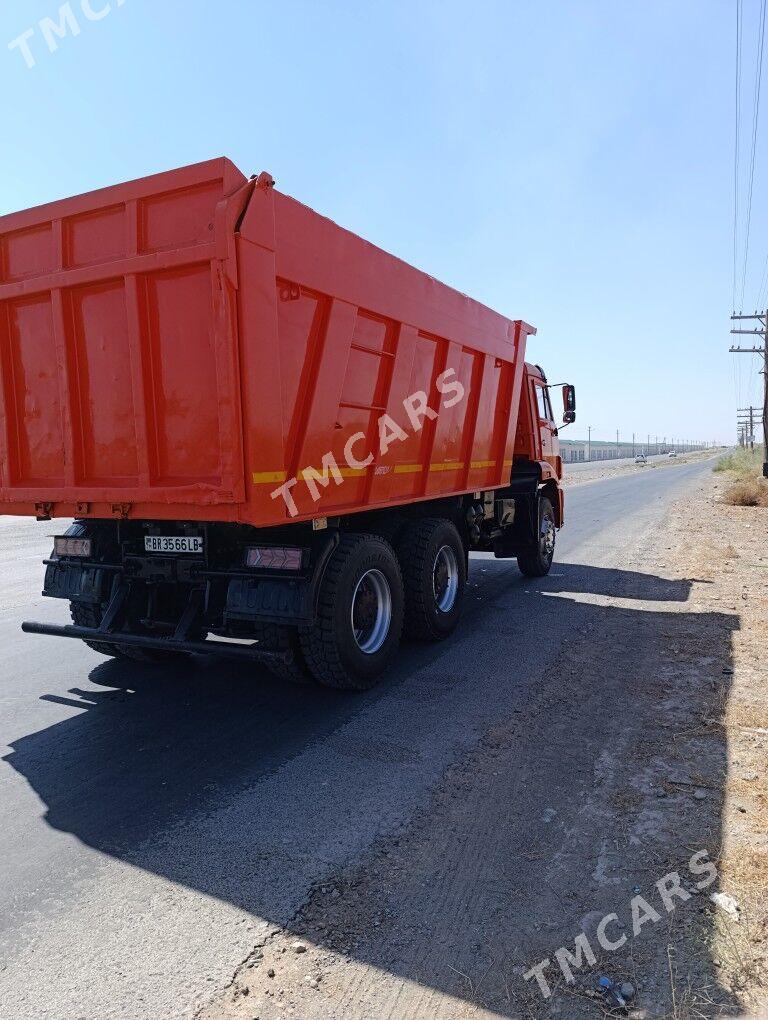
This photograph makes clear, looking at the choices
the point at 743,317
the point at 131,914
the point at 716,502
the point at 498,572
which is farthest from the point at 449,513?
the point at 743,317

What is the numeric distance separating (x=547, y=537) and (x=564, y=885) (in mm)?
7228

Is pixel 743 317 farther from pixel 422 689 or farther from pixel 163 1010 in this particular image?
pixel 163 1010

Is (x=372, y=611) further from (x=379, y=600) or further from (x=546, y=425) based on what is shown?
(x=546, y=425)

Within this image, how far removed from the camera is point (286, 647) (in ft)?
14.8

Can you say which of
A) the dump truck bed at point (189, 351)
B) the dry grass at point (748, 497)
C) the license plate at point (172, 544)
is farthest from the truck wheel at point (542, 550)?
the dry grass at point (748, 497)

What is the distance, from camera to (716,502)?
21.4 metres

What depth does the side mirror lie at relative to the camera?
32.1ft

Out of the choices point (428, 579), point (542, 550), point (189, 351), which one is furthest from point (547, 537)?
point (189, 351)

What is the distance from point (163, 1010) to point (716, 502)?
22.3m

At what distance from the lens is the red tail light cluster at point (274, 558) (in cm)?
442

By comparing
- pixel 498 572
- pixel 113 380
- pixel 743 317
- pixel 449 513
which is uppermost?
pixel 743 317

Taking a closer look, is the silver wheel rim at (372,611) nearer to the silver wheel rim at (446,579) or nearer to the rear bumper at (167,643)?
the rear bumper at (167,643)

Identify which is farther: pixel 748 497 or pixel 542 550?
pixel 748 497

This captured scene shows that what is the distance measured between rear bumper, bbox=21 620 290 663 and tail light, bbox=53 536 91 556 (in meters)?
0.54
